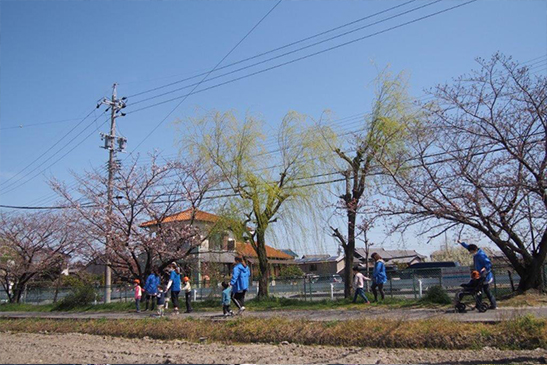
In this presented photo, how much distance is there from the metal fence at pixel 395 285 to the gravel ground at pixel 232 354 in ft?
22.7

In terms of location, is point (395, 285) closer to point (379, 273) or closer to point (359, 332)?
point (379, 273)

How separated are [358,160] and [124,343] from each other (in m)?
10.3

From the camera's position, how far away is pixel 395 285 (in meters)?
17.2

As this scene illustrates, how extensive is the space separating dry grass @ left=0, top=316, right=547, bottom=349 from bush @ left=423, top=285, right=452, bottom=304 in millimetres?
4298

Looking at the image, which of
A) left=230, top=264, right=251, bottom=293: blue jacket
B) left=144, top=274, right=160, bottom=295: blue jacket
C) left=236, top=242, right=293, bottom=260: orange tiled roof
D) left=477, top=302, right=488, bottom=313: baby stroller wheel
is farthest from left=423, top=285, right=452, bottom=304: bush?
left=144, top=274, right=160, bottom=295: blue jacket

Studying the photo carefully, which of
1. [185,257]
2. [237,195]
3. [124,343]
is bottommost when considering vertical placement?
[124,343]

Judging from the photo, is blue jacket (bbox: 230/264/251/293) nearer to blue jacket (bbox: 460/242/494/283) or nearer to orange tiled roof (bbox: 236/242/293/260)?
orange tiled roof (bbox: 236/242/293/260)

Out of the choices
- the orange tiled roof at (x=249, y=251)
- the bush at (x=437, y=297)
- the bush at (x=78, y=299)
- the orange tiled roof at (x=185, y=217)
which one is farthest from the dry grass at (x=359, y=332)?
the bush at (x=78, y=299)

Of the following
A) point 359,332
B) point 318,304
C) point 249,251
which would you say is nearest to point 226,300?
point 318,304

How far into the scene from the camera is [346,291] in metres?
17.3

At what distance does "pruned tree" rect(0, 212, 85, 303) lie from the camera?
2970 centimetres

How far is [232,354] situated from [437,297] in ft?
23.9

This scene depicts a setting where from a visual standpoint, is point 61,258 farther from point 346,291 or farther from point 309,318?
point 309,318

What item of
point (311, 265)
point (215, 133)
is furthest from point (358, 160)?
point (311, 265)
